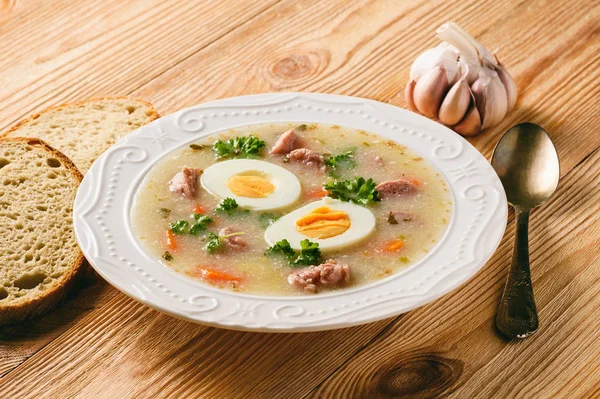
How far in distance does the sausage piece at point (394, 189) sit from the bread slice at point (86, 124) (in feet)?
3.94

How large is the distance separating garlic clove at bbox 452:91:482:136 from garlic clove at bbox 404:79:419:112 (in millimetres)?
217

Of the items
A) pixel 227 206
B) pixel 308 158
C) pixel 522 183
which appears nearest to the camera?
pixel 227 206

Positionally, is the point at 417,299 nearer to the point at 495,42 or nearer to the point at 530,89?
the point at 530,89

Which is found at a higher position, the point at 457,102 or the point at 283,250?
the point at 283,250

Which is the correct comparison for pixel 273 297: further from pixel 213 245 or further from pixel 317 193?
pixel 317 193

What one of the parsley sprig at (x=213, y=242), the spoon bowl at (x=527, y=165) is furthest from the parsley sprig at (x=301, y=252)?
the spoon bowl at (x=527, y=165)

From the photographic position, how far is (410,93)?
369 centimetres

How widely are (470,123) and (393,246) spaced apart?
3.62ft

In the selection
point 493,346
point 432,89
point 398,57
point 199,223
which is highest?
point 199,223

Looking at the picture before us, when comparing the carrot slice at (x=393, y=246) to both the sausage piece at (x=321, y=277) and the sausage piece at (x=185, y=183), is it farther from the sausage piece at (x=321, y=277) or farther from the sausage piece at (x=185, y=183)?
the sausage piece at (x=185, y=183)

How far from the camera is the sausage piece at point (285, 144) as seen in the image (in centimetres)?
311

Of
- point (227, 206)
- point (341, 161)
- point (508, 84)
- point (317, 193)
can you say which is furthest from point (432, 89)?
point (227, 206)

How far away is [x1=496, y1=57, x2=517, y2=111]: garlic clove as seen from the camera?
3.63m

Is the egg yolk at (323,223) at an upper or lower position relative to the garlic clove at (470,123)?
upper
